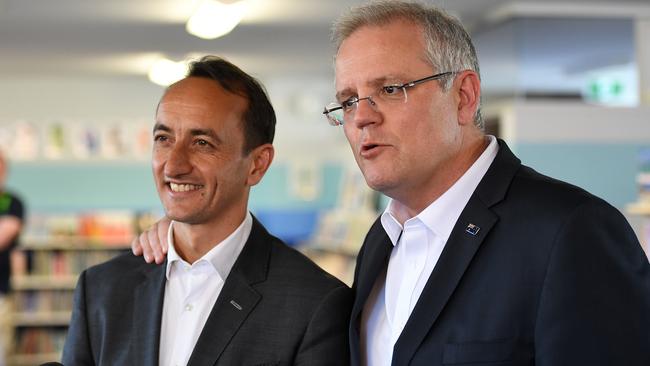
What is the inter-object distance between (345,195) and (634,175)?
12.3 feet

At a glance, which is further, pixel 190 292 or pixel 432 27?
pixel 190 292

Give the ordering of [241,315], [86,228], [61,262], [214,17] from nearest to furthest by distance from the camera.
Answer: [241,315]
[214,17]
[61,262]
[86,228]

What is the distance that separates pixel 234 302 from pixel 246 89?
0.55m

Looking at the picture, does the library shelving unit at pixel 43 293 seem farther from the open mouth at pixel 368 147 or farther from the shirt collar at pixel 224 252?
the open mouth at pixel 368 147

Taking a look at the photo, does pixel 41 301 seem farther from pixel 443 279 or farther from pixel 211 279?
pixel 443 279

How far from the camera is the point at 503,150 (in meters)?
1.80

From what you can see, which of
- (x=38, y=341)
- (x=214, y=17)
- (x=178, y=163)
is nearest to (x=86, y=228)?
(x=38, y=341)

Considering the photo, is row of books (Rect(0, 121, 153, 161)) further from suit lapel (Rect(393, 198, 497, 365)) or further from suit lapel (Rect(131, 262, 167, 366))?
suit lapel (Rect(393, 198, 497, 365))

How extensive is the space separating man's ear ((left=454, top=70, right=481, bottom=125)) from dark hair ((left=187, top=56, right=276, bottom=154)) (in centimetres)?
56

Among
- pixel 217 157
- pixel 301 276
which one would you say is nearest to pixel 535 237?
pixel 301 276

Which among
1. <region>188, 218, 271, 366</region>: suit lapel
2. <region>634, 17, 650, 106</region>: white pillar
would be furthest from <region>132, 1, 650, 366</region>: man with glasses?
<region>634, 17, 650, 106</region>: white pillar

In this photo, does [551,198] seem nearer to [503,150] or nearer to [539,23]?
[503,150]

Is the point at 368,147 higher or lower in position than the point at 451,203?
higher

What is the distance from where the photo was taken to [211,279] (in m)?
2.00
